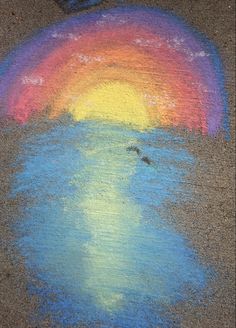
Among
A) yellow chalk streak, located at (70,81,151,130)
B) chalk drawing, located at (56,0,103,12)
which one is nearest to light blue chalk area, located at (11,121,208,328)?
yellow chalk streak, located at (70,81,151,130)

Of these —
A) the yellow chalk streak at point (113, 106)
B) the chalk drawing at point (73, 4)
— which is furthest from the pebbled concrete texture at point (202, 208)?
the yellow chalk streak at point (113, 106)

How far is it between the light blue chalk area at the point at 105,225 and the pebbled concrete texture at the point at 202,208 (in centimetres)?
9

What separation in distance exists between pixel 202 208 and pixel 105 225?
77cm

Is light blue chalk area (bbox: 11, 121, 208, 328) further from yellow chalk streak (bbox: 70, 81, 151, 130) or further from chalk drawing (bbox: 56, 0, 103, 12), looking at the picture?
chalk drawing (bbox: 56, 0, 103, 12)

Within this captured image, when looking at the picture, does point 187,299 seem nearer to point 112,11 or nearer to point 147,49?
point 147,49

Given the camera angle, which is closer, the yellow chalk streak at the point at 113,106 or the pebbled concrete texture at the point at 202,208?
the pebbled concrete texture at the point at 202,208

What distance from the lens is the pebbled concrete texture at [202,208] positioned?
3.05 meters

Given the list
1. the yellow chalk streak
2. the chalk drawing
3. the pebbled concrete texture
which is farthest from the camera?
the chalk drawing

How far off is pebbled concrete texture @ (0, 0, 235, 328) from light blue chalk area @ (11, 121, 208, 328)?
0.09 meters

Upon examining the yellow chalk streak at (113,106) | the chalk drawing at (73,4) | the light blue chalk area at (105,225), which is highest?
the chalk drawing at (73,4)

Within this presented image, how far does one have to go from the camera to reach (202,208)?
3.10 metres

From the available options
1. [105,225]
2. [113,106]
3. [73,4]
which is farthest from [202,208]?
Answer: [73,4]

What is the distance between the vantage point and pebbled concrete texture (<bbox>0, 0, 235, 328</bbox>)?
305cm

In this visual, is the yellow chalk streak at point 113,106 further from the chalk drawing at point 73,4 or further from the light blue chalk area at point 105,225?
the chalk drawing at point 73,4
